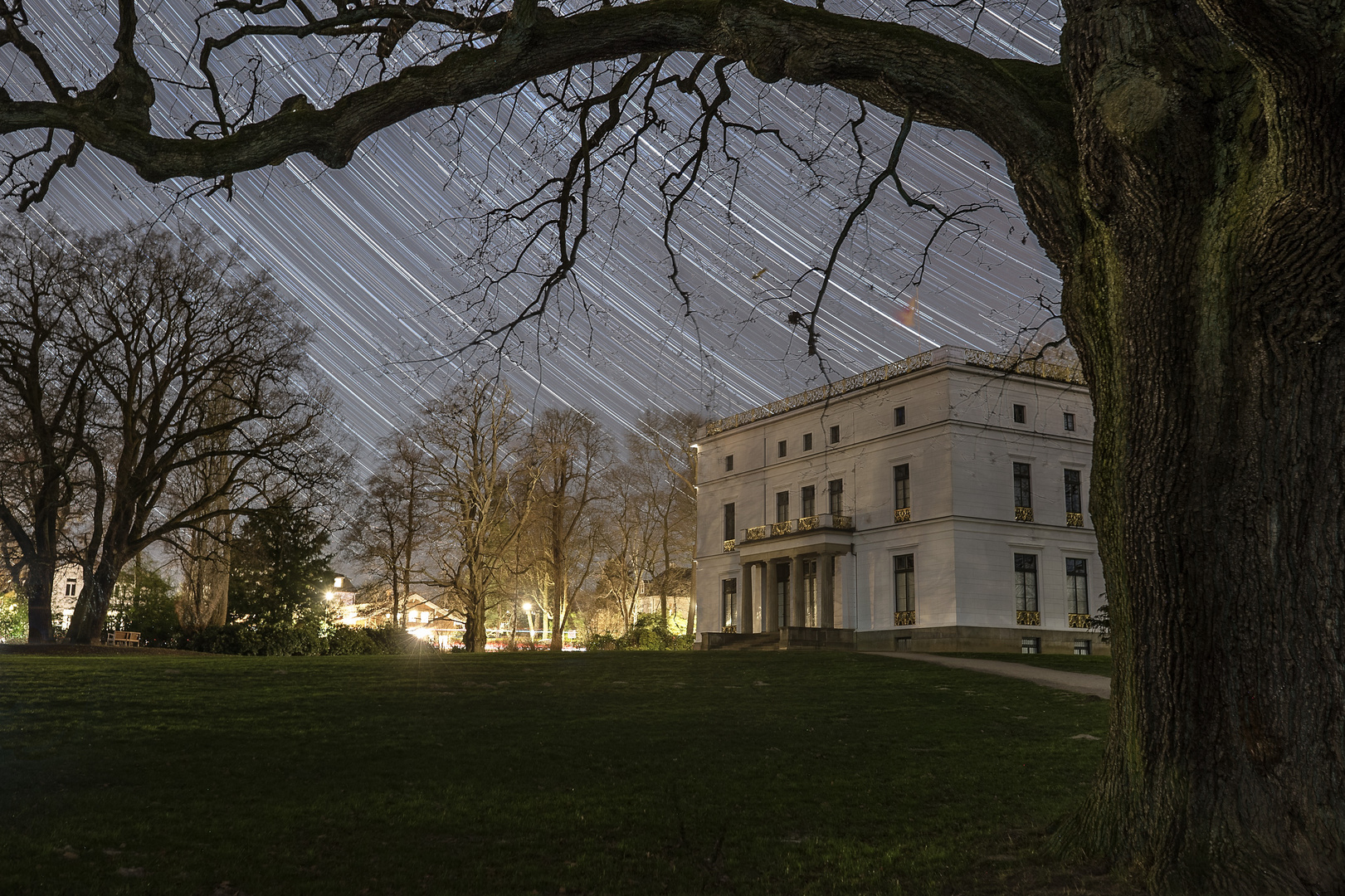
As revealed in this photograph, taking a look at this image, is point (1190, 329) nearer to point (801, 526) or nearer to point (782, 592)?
point (801, 526)

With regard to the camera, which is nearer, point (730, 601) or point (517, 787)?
point (517, 787)

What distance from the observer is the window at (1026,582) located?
1507 inches

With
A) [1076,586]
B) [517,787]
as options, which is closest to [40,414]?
[517,787]

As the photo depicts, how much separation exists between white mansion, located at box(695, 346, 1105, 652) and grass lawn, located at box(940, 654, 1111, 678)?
9052mm

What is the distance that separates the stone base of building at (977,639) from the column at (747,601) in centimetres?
704

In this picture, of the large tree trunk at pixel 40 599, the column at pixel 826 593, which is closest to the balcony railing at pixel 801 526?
the column at pixel 826 593

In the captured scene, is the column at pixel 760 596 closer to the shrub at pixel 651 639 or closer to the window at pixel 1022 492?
the shrub at pixel 651 639

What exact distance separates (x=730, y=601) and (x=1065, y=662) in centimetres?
2470

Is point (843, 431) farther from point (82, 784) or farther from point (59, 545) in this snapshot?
point (82, 784)

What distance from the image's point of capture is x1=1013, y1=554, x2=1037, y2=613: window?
38.3 meters

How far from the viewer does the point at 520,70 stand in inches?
244

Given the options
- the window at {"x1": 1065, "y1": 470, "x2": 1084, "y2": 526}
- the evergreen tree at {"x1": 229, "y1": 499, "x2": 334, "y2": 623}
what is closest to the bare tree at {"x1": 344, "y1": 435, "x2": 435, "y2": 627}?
the evergreen tree at {"x1": 229, "y1": 499, "x2": 334, "y2": 623}

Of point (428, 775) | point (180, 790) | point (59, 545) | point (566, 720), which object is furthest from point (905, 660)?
point (59, 545)

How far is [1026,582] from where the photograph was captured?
127 feet
